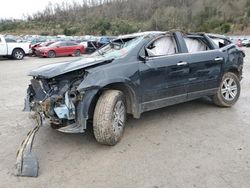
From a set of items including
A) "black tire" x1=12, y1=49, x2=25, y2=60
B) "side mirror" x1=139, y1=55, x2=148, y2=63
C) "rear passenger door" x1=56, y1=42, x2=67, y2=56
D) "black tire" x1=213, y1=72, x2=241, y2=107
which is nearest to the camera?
"side mirror" x1=139, y1=55, x2=148, y2=63

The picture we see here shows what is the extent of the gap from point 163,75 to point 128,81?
2.49 feet

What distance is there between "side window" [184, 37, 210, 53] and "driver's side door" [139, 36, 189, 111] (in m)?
0.43

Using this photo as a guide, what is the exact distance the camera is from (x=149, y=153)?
4230mm

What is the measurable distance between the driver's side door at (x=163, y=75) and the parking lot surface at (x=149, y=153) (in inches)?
18.7

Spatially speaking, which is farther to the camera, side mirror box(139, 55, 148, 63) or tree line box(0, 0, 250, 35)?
tree line box(0, 0, 250, 35)

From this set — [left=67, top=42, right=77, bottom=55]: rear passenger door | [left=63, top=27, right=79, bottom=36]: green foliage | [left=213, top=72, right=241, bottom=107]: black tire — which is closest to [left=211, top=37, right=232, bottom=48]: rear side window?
[left=213, top=72, right=241, bottom=107]: black tire

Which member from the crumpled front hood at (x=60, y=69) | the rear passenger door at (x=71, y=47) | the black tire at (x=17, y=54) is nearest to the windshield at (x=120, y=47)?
the crumpled front hood at (x=60, y=69)

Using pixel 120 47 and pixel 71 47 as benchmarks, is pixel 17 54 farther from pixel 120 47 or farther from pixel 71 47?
pixel 120 47

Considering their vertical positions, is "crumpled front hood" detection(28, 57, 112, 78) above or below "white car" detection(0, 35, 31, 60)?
above

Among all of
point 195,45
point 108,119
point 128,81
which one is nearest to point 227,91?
point 195,45

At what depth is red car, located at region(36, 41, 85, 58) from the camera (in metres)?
24.2

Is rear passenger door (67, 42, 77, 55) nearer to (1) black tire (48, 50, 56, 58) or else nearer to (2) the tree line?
(1) black tire (48, 50, 56, 58)

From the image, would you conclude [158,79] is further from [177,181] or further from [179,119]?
[177,181]

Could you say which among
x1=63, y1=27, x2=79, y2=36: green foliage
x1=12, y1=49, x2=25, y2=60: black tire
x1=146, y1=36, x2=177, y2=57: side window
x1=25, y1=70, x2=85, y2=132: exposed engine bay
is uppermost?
x1=146, y1=36, x2=177, y2=57: side window
